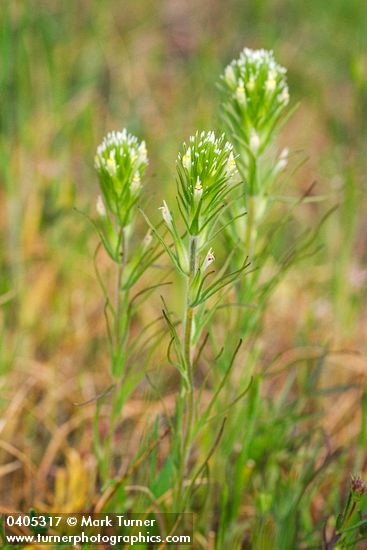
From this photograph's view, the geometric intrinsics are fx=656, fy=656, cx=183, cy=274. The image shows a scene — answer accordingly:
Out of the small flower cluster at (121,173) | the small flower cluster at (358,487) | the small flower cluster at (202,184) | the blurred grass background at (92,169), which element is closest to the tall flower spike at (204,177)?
the small flower cluster at (202,184)

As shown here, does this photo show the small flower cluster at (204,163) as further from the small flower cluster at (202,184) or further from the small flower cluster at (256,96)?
the small flower cluster at (256,96)

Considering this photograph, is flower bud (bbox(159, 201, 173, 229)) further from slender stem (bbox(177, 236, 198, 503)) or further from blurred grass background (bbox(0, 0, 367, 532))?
blurred grass background (bbox(0, 0, 367, 532))

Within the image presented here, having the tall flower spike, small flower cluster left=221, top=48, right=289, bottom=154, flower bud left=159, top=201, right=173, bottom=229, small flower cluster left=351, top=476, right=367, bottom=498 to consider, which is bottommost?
small flower cluster left=351, top=476, right=367, bottom=498

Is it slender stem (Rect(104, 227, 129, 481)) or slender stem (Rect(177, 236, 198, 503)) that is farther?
slender stem (Rect(104, 227, 129, 481))

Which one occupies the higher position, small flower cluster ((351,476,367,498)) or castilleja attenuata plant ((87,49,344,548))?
castilleja attenuata plant ((87,49,344,548))

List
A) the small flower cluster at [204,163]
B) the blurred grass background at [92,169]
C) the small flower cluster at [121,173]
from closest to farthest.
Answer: the small flower cluster at [204,163]
the small flower cluster at [121,173]
the blurred grass background at [92,169]

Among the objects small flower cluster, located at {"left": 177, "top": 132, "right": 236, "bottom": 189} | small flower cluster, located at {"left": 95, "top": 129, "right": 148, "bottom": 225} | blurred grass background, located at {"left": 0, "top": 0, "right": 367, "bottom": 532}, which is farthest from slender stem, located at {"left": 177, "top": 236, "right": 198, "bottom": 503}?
blurred grass background, located at {"left": 0, "top": 0, "right": 367, "bottom": 532}

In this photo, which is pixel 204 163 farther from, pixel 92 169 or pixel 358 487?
pixel 92 169
